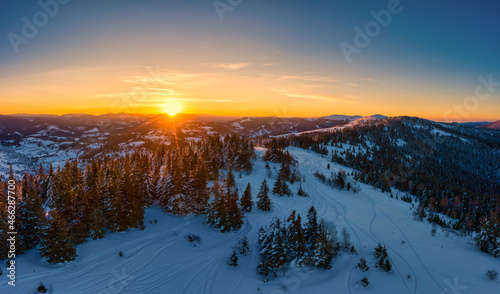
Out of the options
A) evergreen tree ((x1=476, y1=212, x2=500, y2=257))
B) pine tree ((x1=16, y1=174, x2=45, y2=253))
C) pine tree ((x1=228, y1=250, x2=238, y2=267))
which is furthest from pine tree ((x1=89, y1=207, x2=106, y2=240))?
evergreen tree ((x1=476, y1=212, x2=500, y2=257))

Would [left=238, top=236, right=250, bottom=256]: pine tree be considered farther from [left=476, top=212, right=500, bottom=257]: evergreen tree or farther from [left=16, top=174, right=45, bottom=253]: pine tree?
[left=476, top=212, right=500, bottom=257]: evergreen tree

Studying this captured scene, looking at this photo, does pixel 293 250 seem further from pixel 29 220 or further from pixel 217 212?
pixel 29 220

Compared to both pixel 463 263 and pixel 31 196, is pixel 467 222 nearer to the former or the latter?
pixel 463 263

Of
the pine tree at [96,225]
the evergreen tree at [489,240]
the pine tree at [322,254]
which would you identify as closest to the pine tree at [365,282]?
the pine tree at [322,254]

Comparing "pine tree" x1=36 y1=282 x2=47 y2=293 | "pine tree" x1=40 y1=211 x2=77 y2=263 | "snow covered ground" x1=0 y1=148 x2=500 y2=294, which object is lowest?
"snow covered ground" x1=0 y1=148 x2=500 y2=294

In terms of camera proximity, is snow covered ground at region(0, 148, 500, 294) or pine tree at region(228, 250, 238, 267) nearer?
snow covered ground at region(0, 148, 500, 294)

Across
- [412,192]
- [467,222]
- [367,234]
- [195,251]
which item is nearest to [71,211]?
[195,251]

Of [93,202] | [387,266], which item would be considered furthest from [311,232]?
[93,202]
